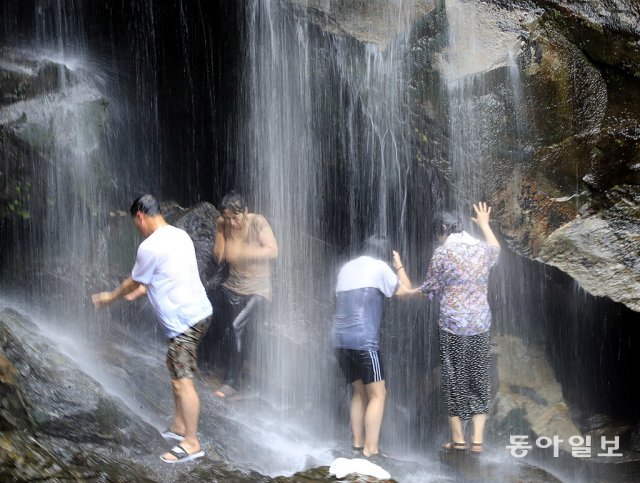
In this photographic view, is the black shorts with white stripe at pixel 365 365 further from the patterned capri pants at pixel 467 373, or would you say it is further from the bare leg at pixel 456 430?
the bare leg at pixel 456 430

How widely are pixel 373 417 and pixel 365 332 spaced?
725 millimetres

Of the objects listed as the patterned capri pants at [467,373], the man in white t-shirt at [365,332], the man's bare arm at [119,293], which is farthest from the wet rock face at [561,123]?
the man's bare arm at [119,293]

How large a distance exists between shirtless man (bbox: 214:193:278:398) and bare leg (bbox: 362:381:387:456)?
5.50 ft

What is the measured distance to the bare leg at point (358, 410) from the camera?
21.7 ft

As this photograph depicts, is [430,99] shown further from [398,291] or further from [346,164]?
[398,291]

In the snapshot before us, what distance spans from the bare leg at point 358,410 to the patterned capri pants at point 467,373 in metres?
0.77

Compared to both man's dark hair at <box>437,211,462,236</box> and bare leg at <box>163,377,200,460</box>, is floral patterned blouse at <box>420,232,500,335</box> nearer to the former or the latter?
man's dark hair at <box>437,211,462,236</box>

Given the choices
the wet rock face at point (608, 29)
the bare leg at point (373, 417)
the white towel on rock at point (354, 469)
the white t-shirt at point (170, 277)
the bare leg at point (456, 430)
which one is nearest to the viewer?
the white towel on rock at point (354, 469)

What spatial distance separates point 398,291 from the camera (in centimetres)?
671

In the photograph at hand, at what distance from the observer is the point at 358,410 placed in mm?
6637

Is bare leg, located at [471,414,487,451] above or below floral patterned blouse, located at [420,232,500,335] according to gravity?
below

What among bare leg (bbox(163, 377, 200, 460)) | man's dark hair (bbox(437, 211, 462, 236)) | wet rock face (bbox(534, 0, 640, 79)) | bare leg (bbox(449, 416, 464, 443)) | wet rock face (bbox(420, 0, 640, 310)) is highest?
wet rock face (bbox(534, 0, 640, 79))

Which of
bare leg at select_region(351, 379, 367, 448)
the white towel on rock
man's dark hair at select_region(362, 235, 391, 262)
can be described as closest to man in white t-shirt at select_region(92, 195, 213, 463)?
the white towel on rock

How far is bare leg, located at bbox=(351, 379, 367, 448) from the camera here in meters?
6.61
